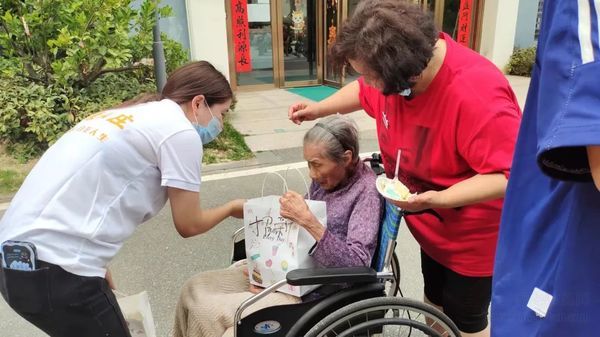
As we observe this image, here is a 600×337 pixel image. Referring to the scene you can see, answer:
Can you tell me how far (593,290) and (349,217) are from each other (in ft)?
4.03

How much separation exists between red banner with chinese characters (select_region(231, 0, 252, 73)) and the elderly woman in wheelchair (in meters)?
7.36

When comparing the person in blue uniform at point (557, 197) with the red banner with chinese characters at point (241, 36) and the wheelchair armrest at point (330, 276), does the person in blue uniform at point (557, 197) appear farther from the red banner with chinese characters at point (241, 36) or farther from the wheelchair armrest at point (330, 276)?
the red banner with chinese characters at point (241, 36)

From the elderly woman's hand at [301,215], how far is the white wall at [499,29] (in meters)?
10.3

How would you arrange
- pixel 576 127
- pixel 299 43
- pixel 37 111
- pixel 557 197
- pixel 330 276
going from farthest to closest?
1. pixel 299 43
2. pixel 37 111
3. pixel 330 276
4. pixel 557 197
5. pixel 576 127

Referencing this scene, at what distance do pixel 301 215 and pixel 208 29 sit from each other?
23.5 feet

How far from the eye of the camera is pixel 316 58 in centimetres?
999

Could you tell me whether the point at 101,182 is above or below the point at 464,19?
above

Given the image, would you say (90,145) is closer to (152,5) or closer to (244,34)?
(152,5)

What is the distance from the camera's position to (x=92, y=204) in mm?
1384

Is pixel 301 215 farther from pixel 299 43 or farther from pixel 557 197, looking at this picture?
pixel 299 43

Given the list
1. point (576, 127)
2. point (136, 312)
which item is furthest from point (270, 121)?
point (576, 127)

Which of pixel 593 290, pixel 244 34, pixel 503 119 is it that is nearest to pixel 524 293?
pixel 593 290

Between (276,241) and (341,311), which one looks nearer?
(341,311)

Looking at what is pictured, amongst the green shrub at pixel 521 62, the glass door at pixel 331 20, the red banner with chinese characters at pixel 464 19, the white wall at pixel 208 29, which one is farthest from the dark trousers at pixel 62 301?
the green shrub at pixel 521 62
